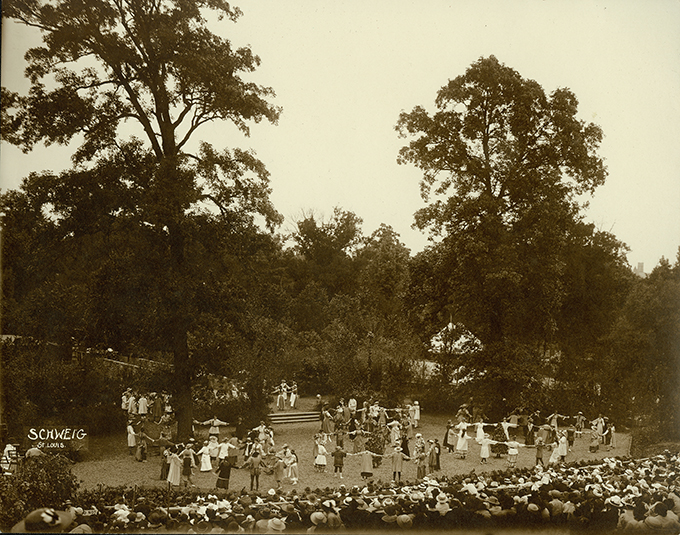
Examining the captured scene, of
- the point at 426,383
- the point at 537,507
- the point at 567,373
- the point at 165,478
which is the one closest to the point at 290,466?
the point at 165,478

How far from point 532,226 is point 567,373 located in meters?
5.53

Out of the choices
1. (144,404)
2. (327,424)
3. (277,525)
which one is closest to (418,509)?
(277,525)

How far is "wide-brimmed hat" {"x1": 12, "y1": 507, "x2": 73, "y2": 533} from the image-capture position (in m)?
9.67

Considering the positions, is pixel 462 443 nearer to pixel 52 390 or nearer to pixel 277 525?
pixel 277 525

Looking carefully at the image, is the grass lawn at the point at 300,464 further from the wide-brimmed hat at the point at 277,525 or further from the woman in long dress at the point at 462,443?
the wide-brimmed hat at the point at 277,525

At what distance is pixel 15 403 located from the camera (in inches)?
507

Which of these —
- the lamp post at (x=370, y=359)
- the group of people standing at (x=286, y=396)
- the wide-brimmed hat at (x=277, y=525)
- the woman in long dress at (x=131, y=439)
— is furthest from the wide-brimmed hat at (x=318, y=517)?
the lamp post at (x=370, y=359)

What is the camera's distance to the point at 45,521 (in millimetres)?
9664

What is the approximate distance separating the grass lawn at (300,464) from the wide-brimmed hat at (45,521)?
2.56 metres

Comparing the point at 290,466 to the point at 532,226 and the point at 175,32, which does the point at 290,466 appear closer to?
the point at 532,226

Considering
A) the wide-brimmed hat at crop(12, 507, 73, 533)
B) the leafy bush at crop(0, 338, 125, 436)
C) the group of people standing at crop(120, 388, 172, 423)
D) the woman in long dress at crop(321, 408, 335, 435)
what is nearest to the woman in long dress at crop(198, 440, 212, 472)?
the group of people standing at crop(120, 388, 172, 423)

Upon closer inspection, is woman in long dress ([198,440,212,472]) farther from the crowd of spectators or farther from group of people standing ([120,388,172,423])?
group of people standing ([120,388,172,423])

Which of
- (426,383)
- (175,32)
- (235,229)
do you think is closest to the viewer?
(175,32)

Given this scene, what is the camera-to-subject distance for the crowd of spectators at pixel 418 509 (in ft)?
37.1
